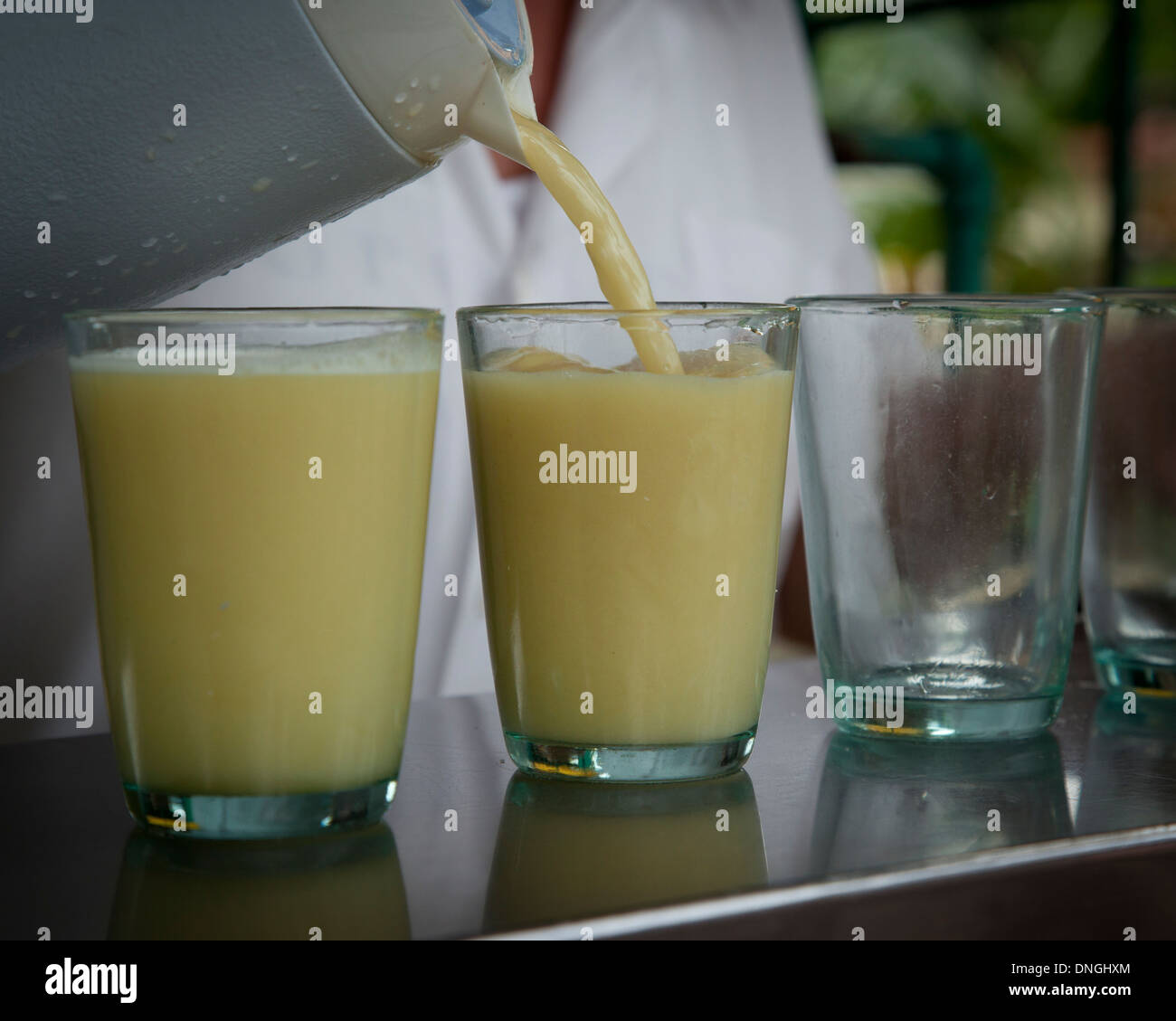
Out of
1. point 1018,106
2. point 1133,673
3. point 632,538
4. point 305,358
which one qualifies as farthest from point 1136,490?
point 1018,106

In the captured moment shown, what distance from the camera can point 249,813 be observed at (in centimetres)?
41

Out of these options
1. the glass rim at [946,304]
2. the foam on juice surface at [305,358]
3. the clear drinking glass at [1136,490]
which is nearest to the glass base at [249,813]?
the foam on juice surface at [305,358]

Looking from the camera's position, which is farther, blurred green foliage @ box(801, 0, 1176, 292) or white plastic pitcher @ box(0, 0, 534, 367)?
blurred green foliage @ box(801, 0, 1176, 292)

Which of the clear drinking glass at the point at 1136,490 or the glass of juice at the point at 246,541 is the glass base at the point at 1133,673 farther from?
the glass of juice at the point at 246,541

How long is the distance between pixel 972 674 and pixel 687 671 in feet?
0.45

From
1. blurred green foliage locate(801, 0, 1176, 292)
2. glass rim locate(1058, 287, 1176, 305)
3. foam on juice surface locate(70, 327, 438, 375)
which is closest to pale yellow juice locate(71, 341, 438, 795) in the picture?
foam on juice surface locate(70, 327, 438, 375)

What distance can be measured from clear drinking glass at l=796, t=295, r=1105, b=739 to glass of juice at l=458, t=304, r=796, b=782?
6 centimetres

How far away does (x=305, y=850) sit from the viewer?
16.0 inches

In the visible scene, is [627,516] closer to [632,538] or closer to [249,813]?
[632,538]

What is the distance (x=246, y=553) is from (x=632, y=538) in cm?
13

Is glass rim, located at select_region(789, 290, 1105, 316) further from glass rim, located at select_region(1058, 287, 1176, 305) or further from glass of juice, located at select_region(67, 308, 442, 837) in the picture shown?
glass of juice, located at select_region(67, 308, 442, 837)

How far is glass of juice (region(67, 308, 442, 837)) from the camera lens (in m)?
0.40

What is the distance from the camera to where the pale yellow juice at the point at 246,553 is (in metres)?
0.40
